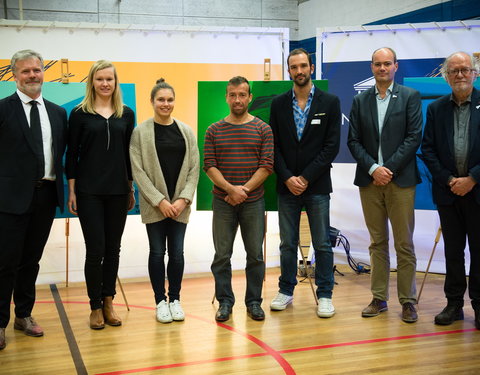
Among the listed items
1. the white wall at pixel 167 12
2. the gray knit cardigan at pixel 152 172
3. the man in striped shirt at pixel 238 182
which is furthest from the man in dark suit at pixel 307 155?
Answer: the white wall at pixel 167 12

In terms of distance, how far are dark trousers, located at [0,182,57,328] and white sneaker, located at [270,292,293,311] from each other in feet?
5.43

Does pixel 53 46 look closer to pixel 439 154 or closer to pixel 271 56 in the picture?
pixel 271 56

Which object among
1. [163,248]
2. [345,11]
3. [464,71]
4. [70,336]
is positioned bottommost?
[70,336]

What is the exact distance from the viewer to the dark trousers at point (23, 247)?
334cm

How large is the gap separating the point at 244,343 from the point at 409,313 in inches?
47.4

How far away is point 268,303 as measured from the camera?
14.2ft

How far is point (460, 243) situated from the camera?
3.78 metres

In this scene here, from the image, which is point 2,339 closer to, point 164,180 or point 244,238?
point 164,180

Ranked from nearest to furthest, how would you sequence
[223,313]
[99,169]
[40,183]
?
[40,183]
[99,169]
[223,313]

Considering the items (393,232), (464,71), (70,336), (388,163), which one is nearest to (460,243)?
(393,232)

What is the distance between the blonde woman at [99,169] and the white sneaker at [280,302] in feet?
3.96

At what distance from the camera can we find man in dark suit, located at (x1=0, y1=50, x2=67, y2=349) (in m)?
3.32

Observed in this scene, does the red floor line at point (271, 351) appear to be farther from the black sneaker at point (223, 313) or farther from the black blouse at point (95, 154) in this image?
the black blouse at point (95, 154)

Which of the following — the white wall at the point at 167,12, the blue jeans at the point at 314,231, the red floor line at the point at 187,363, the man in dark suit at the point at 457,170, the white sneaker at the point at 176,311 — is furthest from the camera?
the white wall at the point at 167,12
